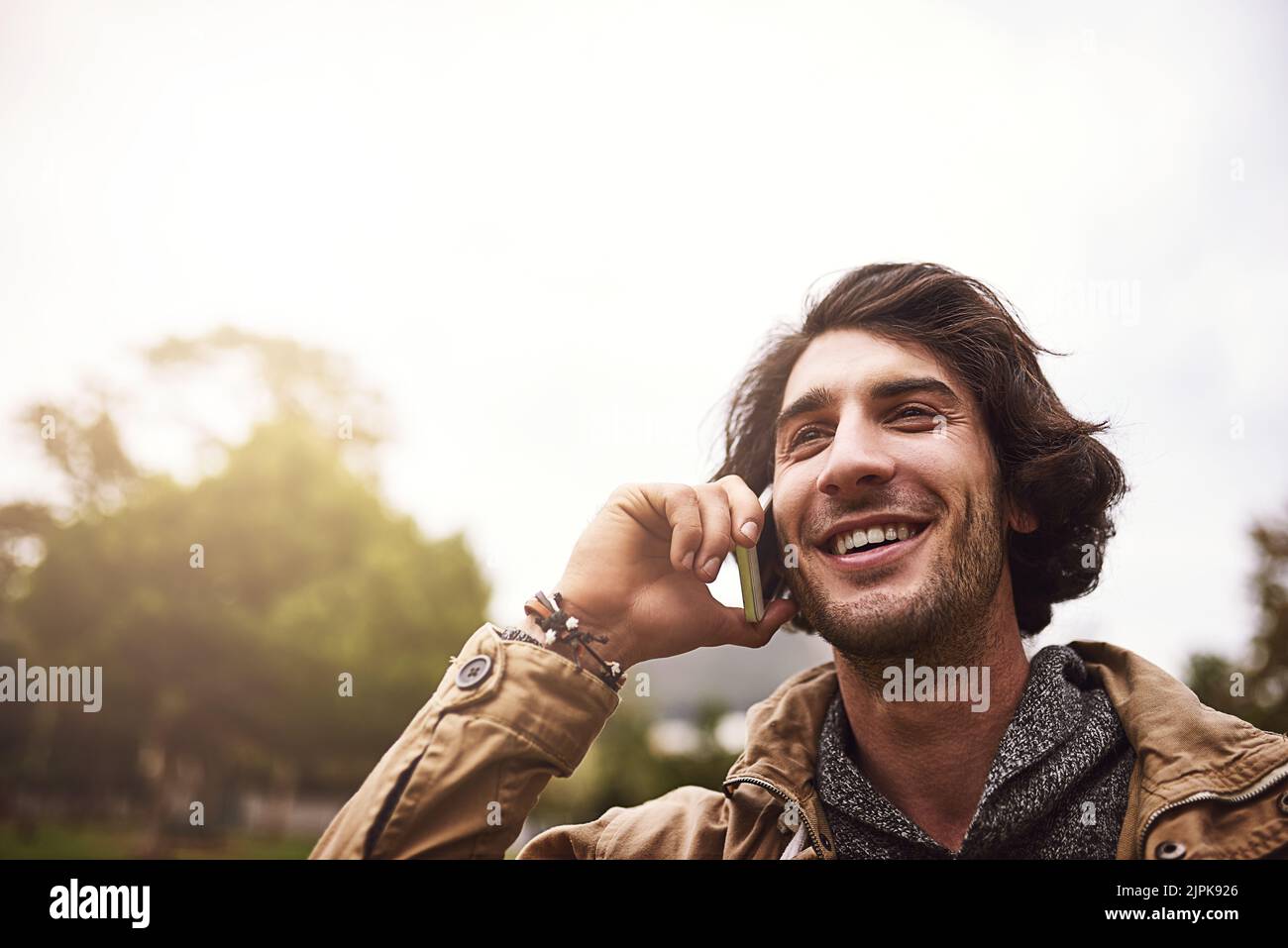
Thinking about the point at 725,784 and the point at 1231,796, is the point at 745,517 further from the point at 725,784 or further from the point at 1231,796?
the point at 1231,796

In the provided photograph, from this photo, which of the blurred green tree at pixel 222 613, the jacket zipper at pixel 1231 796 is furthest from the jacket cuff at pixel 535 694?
the blurred green tree at pixel 222 613

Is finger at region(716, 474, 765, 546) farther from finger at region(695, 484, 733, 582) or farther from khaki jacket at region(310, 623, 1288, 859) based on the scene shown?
khaki jacket at region(310, 623, 1288, 859)

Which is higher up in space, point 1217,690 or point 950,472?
point 950,472

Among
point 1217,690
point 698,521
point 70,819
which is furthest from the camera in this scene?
point 70,819

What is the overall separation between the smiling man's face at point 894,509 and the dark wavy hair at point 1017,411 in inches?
4.3

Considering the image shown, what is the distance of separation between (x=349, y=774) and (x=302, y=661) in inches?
191

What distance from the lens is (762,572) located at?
10.5 ft

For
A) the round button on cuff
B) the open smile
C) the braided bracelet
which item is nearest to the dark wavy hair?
the open smile

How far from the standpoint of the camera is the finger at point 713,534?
2582 millimetres

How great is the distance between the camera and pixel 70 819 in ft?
73.1

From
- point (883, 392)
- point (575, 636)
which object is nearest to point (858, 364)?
point (883, 392)

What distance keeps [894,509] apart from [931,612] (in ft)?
1.08

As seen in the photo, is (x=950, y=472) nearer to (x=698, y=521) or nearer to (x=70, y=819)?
(x=698, y=521)
